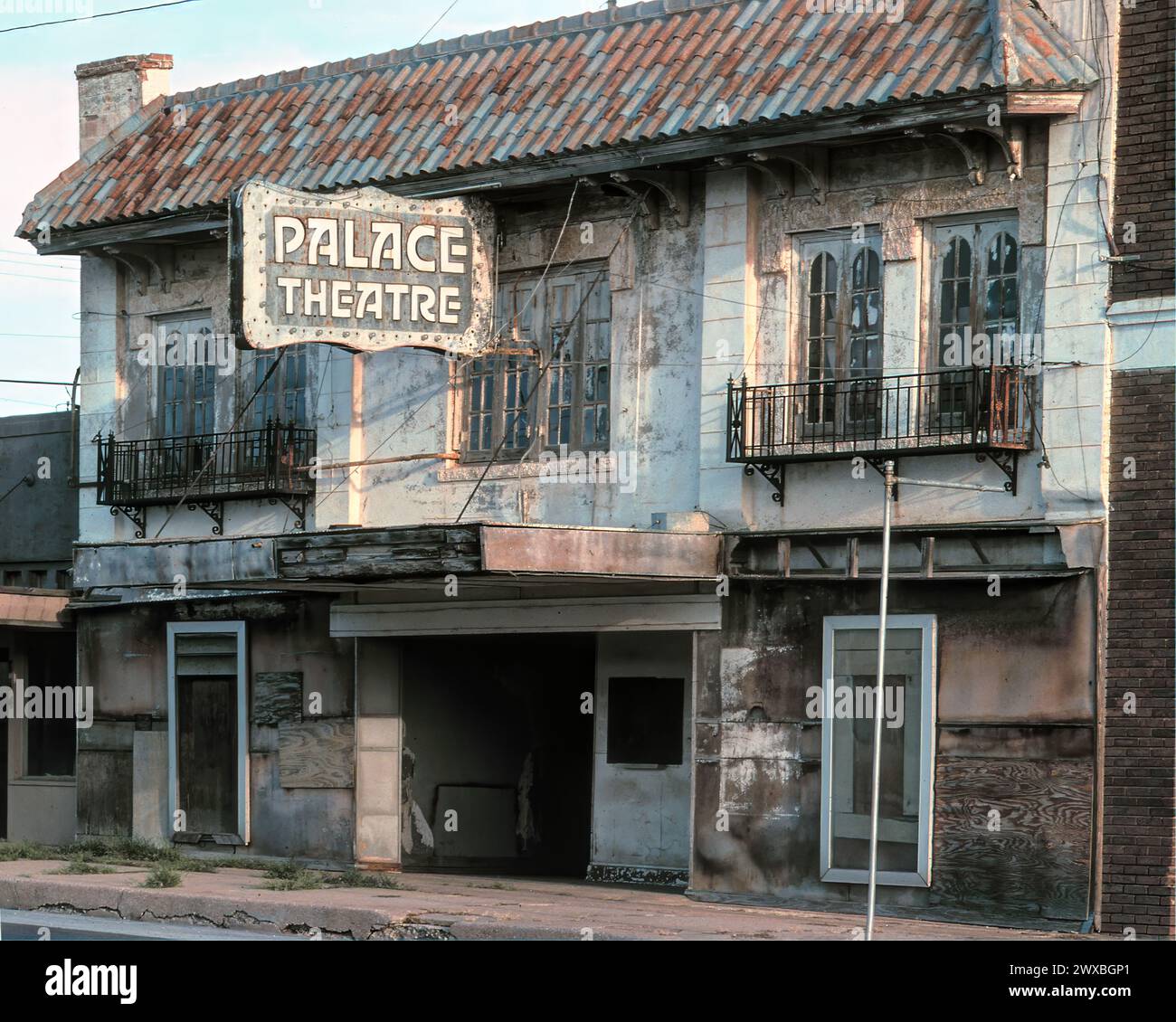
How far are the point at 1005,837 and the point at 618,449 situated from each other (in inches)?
225

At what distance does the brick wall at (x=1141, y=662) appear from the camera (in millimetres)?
17734

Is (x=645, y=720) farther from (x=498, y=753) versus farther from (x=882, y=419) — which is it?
(x=882, y=419)

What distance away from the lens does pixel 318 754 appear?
23531 mm

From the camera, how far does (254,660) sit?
24391mm

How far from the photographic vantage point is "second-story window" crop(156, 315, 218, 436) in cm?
2512

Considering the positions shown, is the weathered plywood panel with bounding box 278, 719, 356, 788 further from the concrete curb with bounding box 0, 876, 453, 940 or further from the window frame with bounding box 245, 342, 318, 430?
the window frame with bounding box 245, 342, 318, 430

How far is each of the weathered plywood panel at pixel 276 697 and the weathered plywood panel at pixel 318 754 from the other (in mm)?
139

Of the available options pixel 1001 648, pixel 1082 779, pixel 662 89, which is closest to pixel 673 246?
pixel 662 89

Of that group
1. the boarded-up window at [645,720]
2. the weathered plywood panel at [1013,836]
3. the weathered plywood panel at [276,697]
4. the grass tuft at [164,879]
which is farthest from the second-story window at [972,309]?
the grass tuft at [164,879]

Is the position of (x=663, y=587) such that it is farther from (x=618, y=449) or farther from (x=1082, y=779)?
(x=1082, y=779)

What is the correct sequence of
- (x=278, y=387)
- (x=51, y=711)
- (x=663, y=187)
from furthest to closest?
(x=51, y=711) → (x=278, y=387) → (x=663, y=187)

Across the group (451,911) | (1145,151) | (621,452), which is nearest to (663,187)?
(621,452)

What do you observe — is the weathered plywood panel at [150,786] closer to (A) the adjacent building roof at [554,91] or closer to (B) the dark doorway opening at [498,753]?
(B) the dark doorway opening at [498,753]

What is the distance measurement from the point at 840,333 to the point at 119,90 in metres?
11.5
